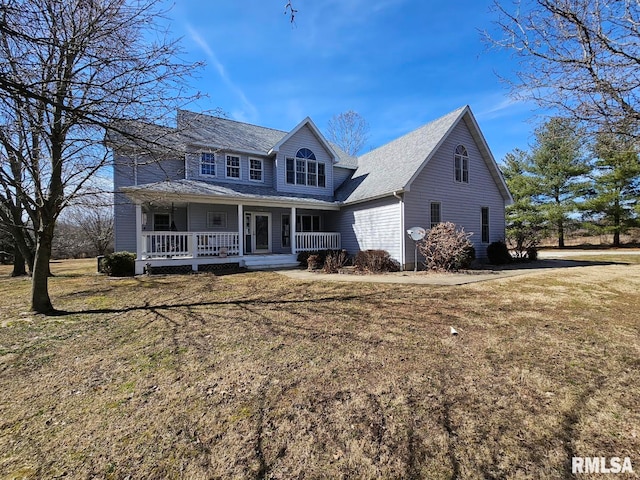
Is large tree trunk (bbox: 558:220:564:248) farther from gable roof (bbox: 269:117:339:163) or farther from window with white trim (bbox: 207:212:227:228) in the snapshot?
window with white trim (bbox: 207:212:227:228)

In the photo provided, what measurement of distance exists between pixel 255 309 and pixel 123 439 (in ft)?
12.6

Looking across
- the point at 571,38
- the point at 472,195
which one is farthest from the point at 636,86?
the point at 472,195

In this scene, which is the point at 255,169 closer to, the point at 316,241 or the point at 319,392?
the point at 316,241

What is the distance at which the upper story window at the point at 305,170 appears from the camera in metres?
16.4

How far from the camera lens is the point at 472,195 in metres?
15.1

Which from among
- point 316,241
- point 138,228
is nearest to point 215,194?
point 138,228

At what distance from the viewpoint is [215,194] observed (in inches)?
491

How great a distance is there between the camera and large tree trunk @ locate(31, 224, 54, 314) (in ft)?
19.6

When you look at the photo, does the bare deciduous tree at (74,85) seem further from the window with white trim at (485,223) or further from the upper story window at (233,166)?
the window with white trim at (485,223)

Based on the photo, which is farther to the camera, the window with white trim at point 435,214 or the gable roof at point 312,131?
the gable roof at point 312,131

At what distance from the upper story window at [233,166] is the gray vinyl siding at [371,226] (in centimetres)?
610

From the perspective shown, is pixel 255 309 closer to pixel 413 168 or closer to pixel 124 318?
pixel 124 318

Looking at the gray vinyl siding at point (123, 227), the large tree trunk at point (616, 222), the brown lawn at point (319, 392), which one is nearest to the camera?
the brown lawn at point (319, 392)

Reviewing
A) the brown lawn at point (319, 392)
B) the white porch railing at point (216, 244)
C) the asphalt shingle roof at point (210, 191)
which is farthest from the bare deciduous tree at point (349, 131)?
the brown lawn at point (319, 392)
